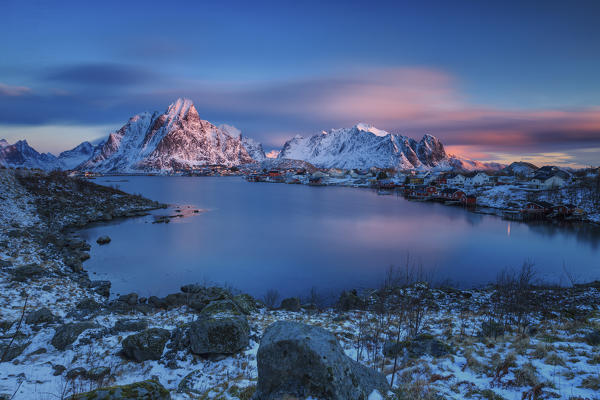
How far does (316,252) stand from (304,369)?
72.3 ft

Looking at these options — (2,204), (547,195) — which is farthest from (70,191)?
(547,195)

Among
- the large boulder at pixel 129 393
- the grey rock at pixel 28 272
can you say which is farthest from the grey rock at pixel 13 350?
the grey rock at pixel 28 272

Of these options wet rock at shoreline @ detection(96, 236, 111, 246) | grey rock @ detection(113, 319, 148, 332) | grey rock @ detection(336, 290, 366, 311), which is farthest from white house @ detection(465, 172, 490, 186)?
grey rock @ detection(113, 319, 148, 332)

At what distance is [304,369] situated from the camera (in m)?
3.67

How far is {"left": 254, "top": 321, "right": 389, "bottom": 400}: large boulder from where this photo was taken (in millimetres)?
3568

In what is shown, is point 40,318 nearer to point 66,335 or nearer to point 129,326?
point 66,335

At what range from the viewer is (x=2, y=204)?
25531 mm

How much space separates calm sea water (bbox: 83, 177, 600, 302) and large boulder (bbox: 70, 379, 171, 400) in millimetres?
13060

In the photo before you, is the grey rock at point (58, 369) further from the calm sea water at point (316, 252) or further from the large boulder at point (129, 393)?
the calm sea water at point (316, 252)

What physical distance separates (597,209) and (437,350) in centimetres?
5904

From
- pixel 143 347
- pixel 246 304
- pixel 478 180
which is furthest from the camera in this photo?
pixel 478 180

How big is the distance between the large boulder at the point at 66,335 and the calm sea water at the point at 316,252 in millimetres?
8702

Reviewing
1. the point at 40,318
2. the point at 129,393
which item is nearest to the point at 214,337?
the point at 129,393

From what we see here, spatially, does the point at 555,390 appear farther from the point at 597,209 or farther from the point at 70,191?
the point at 597,209
